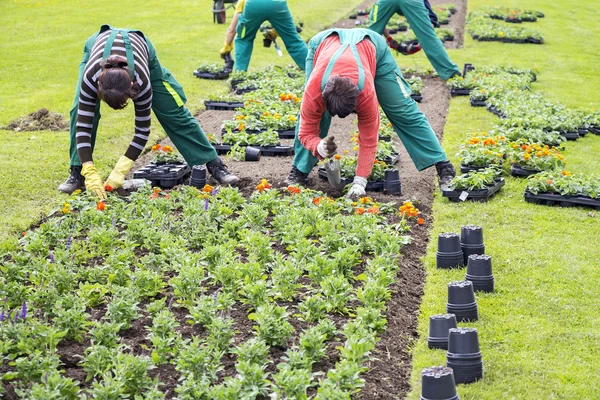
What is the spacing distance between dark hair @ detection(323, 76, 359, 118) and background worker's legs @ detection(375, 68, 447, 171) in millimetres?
1252

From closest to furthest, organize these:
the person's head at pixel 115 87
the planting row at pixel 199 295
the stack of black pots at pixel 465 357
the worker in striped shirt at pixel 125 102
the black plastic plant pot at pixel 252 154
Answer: the planting row at pixel 199 295, the stack of black pots at pixel 465 357, the person's head at pixel 115 87, the worker in striped shirt at pixel 125 102, the black plastic plant pot at pixel 252 154

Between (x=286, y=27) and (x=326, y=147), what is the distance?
6.31 metres

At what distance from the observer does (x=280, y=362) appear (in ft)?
16.0

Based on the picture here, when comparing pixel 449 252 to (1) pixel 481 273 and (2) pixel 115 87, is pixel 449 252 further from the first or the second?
(2) pixel 115 87

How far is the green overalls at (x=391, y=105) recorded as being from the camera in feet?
25.7

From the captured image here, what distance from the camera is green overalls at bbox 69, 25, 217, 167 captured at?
8.00 metres

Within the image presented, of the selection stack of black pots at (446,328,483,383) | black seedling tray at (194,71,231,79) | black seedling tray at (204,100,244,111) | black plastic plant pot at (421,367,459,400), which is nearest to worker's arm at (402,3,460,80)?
black seedling tray at (204,100,244,111)

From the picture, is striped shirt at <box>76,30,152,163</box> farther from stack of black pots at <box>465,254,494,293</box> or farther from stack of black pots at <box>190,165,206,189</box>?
stack of black pots at <box>465,254,494,293</box>

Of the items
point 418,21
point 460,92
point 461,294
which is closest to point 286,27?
point 418,21

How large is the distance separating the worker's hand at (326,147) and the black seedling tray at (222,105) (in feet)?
16.9

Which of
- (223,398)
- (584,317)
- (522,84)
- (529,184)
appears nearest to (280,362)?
(223,398)

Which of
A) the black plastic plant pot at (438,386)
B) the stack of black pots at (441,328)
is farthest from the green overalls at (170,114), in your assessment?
the black plastic plant pot at (438,386)

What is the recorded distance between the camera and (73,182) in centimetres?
837

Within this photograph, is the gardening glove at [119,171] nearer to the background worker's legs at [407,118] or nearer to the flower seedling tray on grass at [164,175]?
the flower seedling tray on grass at [164,175]
